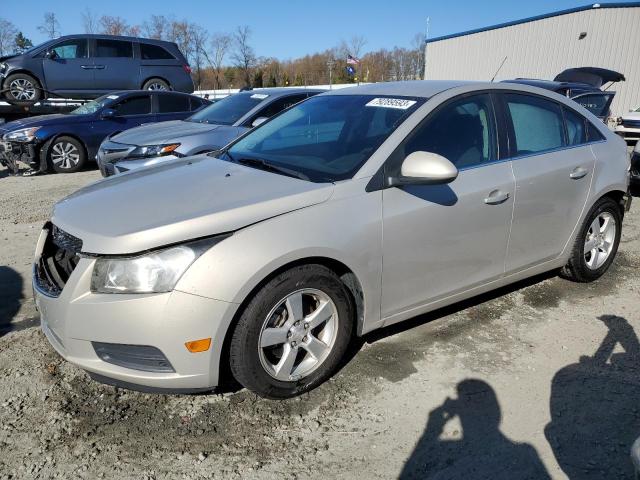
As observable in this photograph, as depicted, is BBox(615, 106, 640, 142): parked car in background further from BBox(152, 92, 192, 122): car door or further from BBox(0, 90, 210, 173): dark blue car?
BBox(0, 90, 210, 173): dark blue car

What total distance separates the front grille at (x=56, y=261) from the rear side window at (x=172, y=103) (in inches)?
310

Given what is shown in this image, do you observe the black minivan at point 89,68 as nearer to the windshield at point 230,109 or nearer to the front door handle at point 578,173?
the windshield at point 230,109

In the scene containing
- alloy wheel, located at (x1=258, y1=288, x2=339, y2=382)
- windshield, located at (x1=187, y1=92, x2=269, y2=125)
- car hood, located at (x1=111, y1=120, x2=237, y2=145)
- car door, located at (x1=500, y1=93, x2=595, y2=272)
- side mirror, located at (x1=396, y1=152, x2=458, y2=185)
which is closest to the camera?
alloy wheel, located at (x1=258, y1=288, x2=339, y2=382)

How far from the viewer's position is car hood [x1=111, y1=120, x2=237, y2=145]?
697 centimetres

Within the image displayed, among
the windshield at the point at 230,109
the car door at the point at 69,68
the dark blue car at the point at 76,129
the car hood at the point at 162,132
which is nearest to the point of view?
the car hood at the point at 162,132

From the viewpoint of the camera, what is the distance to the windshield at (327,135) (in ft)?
10.3

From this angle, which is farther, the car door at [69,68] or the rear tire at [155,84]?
the rear tire at [155,84]

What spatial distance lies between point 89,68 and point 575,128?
11715 millimetres

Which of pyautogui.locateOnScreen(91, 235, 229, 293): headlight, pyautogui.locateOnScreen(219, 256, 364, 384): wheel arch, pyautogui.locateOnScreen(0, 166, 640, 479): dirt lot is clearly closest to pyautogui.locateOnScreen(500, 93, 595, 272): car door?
pyautogui.locateOnScreen(0, 166, 640, 479): dirt lot

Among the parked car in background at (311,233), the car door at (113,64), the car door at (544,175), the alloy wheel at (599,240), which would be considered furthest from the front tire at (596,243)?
the car door at (113,64)

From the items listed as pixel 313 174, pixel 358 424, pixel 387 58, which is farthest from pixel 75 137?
pixel 387 58

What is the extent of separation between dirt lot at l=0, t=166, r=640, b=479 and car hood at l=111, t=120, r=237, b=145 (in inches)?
142

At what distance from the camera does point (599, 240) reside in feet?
14.7

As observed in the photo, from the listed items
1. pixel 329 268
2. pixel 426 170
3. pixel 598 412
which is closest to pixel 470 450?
pixel 598 412
